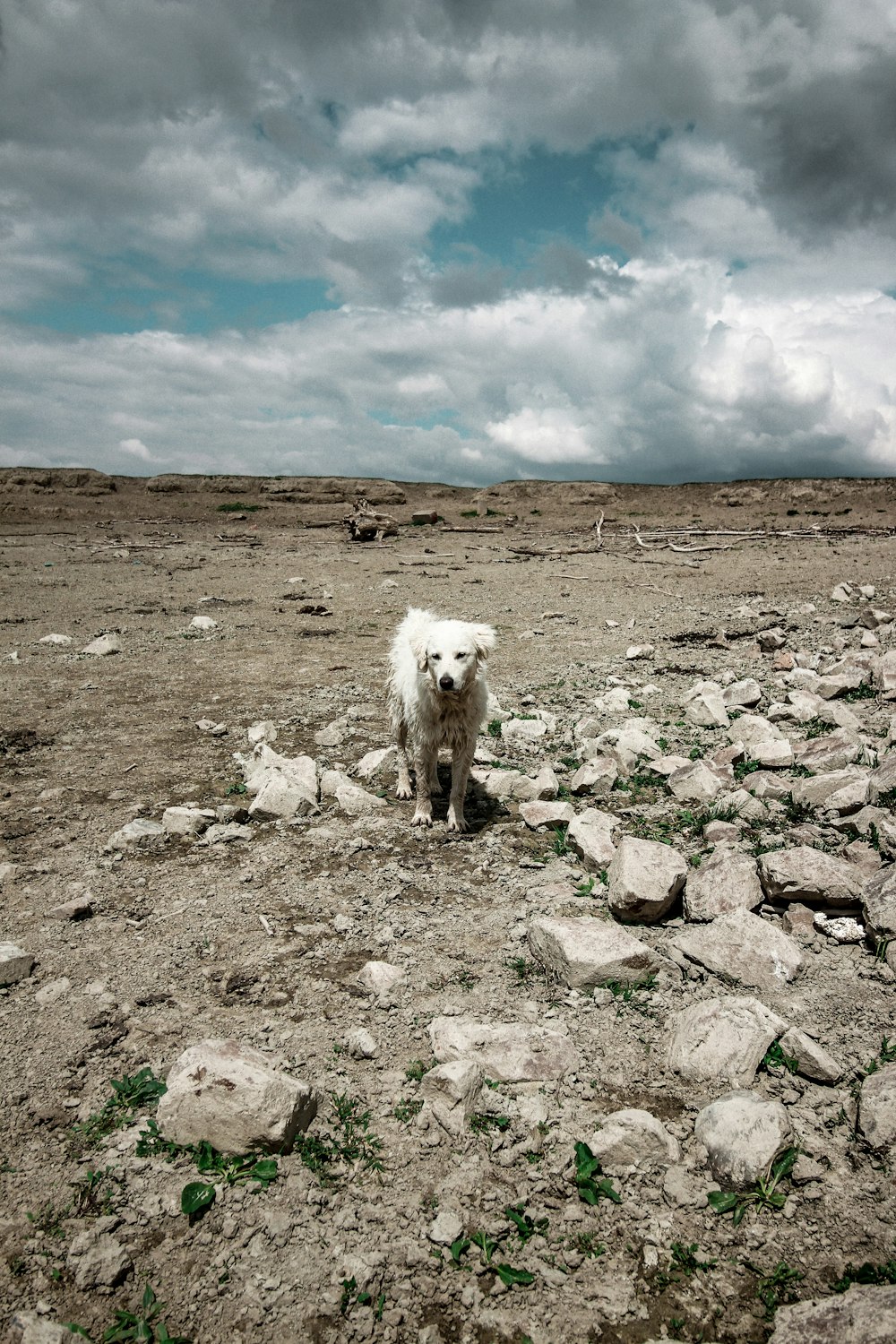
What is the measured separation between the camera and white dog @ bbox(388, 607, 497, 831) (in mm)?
5293

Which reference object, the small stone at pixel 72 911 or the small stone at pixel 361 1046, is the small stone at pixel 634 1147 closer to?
the small stone at pixel 361 1046

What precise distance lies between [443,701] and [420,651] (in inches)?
17.3

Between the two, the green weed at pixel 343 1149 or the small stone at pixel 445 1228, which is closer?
the small stone at pixel 445 1228

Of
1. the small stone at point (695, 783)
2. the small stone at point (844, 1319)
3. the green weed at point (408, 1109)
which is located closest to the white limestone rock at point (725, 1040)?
the small stone at point (844, 1319)

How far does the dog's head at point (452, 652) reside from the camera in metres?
5.22

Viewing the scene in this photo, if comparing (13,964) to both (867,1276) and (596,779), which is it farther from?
(596,779)

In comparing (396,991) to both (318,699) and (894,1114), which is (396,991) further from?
(318,699)

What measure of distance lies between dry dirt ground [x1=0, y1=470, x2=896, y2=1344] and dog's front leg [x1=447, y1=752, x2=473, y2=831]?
0.52 ft

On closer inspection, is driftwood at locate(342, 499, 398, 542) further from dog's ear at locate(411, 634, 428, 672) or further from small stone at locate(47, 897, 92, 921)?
small stone at locate(47, 897, 92, 921)

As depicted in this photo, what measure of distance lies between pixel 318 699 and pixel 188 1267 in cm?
622

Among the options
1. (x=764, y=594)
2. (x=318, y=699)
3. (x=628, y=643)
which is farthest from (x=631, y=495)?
(x=318, y=699)

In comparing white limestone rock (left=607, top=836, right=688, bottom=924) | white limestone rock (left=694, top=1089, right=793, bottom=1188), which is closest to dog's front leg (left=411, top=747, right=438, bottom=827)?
white limestone rock (left=607, top=836, right=688, bottom=924)

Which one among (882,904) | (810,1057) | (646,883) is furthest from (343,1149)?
(882,904)

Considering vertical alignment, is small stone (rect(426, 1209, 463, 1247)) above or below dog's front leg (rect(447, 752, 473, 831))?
below
